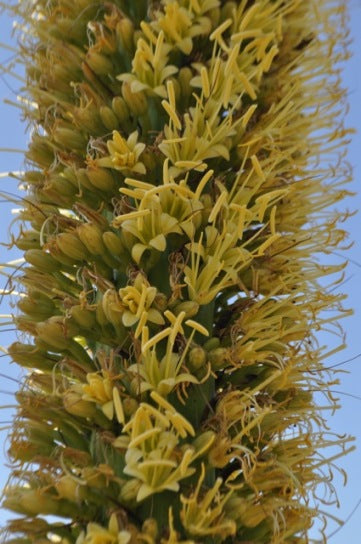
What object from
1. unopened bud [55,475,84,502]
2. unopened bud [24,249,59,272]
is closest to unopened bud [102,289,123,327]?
unopened bud [24,249,59,272]

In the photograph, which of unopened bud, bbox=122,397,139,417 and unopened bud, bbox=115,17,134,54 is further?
unopened bud, bbox=115,17,134,54

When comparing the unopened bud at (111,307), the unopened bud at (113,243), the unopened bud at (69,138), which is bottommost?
the unopened bud at (111,307)

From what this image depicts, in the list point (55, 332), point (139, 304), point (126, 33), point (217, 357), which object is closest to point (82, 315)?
point (55, 332)

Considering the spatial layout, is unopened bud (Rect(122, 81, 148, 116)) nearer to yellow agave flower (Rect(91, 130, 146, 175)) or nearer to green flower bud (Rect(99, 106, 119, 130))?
green flower bud (Rect(99, 106, 119, 130))

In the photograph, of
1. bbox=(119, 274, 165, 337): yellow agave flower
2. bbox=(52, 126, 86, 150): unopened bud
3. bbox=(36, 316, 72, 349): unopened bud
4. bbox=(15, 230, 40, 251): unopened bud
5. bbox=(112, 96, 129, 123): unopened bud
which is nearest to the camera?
bbox=(119, 274, 165, 337): yellow agave flower

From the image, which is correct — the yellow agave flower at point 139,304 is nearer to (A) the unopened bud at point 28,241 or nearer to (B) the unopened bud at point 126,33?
(A) the unopened bud at point 28,241

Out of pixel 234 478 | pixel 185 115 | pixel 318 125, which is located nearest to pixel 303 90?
pixel 318 125

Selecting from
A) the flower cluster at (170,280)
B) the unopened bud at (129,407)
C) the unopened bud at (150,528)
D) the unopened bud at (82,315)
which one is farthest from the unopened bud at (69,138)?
the unopened bud at (150,528)

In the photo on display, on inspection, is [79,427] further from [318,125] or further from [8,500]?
[318,125]

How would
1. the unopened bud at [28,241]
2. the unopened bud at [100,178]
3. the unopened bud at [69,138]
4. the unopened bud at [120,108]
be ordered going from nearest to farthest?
the unopened bud at [100,178] → the unopened bud at [120,108] → the unopened bud at [69,138] → the unopened bud at [28,241]

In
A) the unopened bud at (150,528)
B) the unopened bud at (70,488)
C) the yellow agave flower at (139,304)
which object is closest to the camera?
the unopened bud at (150,528)

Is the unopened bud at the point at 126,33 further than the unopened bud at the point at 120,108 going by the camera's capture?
Yes

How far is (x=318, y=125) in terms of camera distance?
14.5ft

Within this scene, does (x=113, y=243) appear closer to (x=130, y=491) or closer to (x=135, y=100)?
(x=135, y=100)
